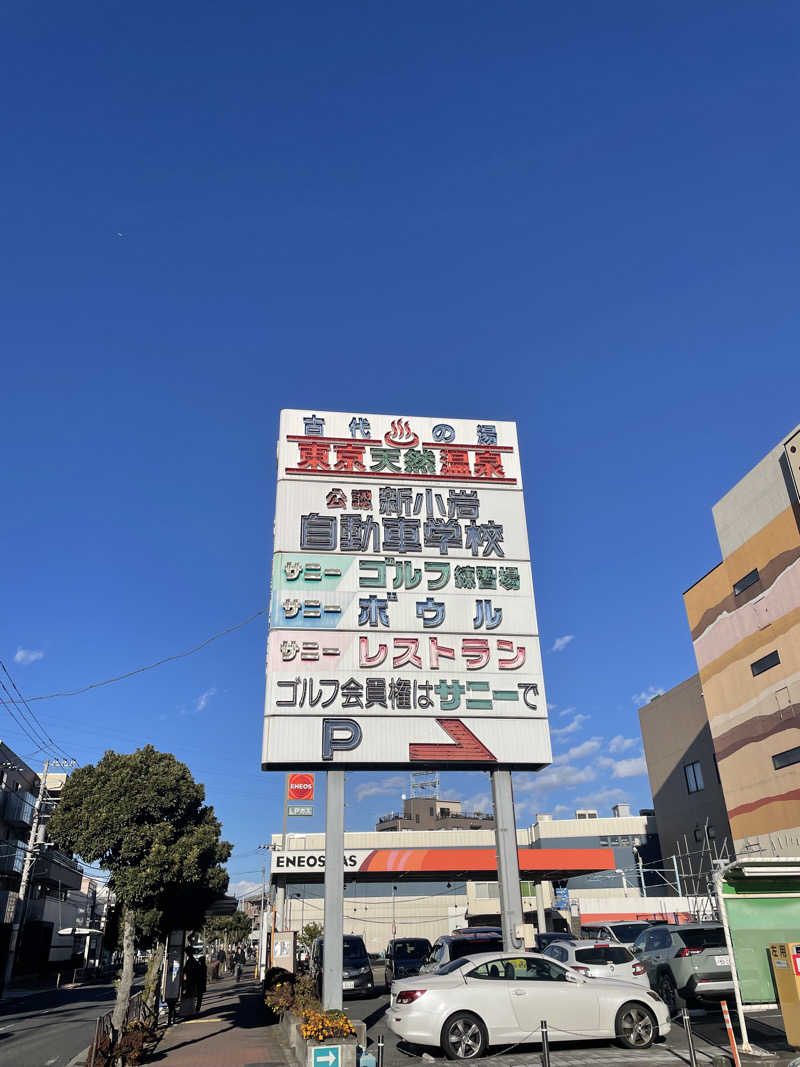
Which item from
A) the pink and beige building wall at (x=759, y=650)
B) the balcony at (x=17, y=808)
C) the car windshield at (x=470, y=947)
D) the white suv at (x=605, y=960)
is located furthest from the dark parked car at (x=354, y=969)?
the balcony at (x=17, y=808)

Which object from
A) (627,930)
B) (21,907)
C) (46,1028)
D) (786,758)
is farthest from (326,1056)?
(21,907)

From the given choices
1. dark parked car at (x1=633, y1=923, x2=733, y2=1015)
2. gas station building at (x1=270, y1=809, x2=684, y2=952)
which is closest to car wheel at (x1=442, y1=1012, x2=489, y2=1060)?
dark parked car at (x1=633, y1=923, x2=733, y2=1015)

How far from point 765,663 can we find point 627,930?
15.5 metres

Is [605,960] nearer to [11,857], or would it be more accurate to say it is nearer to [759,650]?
[759,650]

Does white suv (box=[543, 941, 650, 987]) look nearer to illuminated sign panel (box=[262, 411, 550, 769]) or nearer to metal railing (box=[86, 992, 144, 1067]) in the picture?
illuminated sign panel (box=[262, 411, 550, 769])

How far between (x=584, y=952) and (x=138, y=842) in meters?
10.5

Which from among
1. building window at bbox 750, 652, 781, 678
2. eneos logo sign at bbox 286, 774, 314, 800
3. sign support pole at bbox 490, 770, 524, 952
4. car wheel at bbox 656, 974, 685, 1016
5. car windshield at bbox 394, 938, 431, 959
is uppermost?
building window at bbox 750, 652, 781, 678

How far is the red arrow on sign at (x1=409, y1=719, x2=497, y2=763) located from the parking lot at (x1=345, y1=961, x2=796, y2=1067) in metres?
5.83

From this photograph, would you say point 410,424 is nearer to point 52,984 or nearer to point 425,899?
point 425,899

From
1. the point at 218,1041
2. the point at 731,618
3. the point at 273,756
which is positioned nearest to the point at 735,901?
the point at 273,756

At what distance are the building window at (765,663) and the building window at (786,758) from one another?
11.2ft

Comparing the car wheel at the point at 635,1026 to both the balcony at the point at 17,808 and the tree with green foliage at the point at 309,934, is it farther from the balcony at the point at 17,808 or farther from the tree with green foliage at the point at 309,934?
the balcony at the point at 17,808

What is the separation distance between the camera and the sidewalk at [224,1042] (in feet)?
49.9

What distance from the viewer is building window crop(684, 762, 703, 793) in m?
51.5
